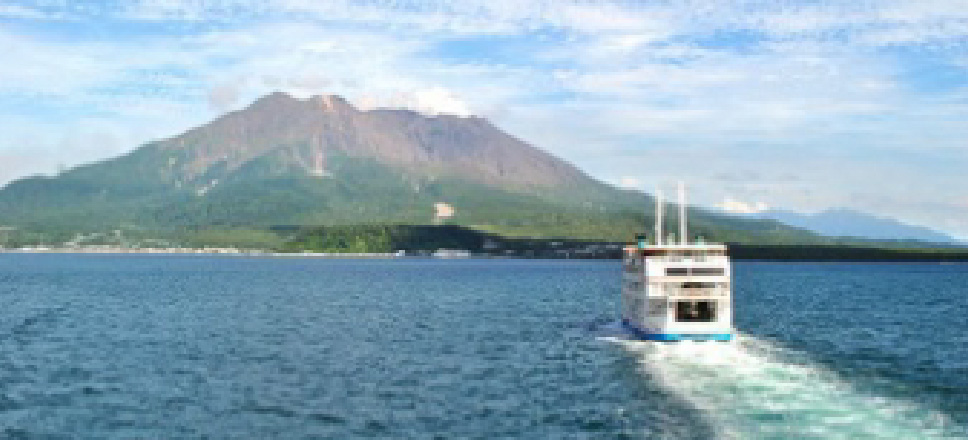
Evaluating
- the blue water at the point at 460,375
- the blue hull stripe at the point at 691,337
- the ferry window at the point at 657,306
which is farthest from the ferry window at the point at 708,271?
the blue water at the point at 460,375

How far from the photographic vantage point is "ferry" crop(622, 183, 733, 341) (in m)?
77.3

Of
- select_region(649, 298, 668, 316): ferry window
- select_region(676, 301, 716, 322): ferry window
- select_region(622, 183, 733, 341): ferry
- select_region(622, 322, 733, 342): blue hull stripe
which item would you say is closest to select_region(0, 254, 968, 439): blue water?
select_region(622, 322, 733, 342): blue hull stripe

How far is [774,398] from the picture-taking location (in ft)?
186

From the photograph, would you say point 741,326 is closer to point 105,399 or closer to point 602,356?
point 602,356

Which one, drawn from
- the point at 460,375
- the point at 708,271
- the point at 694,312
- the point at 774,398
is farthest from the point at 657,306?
the point at 774,398

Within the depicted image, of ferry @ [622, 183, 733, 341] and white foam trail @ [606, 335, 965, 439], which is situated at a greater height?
ferry @ [622, 183, 733, 341]

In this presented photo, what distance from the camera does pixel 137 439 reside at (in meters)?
47.0

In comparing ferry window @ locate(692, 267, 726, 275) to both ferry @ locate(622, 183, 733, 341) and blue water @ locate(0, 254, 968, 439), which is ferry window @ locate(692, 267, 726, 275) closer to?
ferry @ locate(622, 183, 733, 341)

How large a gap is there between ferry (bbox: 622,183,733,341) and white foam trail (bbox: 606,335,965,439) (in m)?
1.33

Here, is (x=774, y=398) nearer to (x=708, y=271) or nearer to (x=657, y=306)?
(x=708, y=271)

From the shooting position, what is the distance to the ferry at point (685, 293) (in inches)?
3044

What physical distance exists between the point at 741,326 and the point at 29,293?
110m

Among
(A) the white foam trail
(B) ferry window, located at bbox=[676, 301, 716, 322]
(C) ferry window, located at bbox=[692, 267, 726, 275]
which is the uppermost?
(C) ferry window, located at bbox=[692, 267, 726, 275]

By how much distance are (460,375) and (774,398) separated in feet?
71.0
